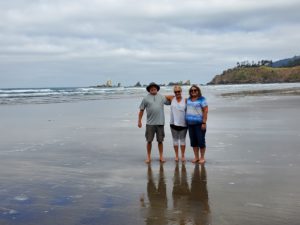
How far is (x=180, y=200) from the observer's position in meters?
6.06

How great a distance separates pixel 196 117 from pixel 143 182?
2.35 m

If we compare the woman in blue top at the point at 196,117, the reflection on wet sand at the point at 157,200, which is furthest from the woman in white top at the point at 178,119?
the reflection on wet sand at the point at 157,200

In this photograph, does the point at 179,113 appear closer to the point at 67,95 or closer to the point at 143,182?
the point at 143,182

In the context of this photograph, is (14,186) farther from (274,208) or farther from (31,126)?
(31,126)

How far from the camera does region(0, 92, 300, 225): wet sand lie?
5.41 meters

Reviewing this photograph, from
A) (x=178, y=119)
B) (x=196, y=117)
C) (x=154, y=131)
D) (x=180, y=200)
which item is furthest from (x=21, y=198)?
(x=196, y=117)

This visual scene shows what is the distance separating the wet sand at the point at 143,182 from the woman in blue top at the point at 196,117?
0.39 meters

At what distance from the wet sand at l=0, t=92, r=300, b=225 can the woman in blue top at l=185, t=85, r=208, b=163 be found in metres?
0.39

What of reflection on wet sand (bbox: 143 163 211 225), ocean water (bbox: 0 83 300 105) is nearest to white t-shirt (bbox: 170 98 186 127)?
reflection on wet sand (bbox: 143 163 211 225)

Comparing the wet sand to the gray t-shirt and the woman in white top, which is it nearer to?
the woman in white top

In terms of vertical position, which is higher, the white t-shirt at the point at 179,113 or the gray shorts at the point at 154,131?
the white t-shirt at the point at 179,113

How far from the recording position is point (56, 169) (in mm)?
8312

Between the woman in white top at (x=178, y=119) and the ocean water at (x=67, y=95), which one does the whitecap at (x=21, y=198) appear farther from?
the ocean water at (x=67, y=95)

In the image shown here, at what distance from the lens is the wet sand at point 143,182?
541cm
